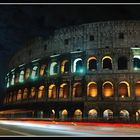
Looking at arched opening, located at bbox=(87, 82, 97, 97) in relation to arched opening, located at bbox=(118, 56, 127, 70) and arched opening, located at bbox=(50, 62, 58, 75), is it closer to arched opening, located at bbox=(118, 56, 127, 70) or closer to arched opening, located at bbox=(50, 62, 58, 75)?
arched opening, located at bbox=(118, 56, 127, 70)

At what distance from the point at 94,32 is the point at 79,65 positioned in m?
3.86

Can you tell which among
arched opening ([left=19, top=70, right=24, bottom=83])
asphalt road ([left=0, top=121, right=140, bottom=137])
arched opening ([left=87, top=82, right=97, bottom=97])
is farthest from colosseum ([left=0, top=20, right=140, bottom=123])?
asphalt road ([left=0, top=121, right=140, bottom=137])

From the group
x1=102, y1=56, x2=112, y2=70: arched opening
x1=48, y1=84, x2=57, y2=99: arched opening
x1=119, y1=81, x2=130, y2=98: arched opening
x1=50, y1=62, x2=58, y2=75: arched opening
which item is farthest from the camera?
x1=50, y1=62, x2=58, y2=75: arched opening

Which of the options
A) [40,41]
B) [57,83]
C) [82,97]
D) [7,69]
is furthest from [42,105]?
[7,69]

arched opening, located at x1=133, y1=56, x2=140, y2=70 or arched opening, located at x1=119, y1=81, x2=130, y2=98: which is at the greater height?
arched opening, located at x1=133, y1=56, x2=140, y2=70

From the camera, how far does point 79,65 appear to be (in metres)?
26.6

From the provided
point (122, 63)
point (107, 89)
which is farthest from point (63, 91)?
point (122, 63)

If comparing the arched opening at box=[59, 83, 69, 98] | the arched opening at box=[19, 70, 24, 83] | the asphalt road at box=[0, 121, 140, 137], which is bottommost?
the asphalt road at box=[0, 121, 140, 137]

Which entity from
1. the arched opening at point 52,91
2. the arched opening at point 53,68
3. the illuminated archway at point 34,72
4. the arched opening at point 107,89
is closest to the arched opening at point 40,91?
the arched opening at point 52,91

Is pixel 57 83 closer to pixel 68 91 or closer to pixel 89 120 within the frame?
pixel 68 91

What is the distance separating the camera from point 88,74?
24.9 meters

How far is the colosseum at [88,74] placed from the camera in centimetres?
2361

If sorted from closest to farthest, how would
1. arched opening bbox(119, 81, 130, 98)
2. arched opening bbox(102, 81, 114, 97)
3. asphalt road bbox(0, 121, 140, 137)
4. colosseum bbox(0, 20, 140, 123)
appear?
asphalt road bbox(0, 121, 140, 137) < colosseum bbox(0, 20, 140, 123) < arched opening bbox(119, 81, 130, 98) < arched opening bbox(102, 81, 114, 97)

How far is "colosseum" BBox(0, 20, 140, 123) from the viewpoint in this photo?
23609 mm
